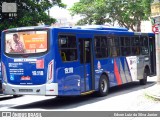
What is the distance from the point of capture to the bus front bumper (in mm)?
12539

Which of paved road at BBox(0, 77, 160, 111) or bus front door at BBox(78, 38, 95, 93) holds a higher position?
bus front door at BBox(78, 38, 95, 93)

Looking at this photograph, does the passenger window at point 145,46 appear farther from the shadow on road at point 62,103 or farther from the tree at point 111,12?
the tree at point 111,12

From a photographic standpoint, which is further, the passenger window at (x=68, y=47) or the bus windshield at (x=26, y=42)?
the passenger window at (x=68, y=47)

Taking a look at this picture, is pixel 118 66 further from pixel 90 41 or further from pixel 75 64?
pixel 75 64

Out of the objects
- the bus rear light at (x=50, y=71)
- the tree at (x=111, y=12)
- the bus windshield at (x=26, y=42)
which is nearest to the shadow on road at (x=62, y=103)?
the bus rear light at (x=50, y=71)

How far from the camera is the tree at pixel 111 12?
4019 cm

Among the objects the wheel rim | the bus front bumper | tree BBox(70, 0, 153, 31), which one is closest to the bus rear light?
the bus front bumper

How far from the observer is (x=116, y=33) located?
1702 centimetres

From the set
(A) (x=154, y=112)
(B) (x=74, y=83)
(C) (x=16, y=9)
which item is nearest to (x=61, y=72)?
(B) (x=74, y=83)

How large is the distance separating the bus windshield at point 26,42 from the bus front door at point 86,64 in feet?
5.47

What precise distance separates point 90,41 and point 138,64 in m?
4.98

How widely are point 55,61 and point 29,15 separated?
11171 mm

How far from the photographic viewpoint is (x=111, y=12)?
139 ft

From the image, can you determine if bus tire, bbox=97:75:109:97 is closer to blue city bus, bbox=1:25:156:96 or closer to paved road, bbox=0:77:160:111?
blue city bus, bbox=1:25:156:96
